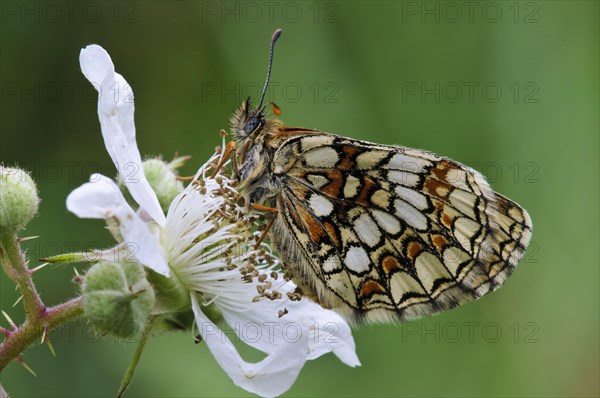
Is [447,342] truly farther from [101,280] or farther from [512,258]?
[101,280]

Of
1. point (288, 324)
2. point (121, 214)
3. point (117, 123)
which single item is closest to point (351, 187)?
point (288, 324)

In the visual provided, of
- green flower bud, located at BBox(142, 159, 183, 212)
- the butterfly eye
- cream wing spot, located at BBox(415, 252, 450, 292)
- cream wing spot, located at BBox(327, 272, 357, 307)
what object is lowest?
cream wing spot, located at BBox(327, 272, 357, 307)

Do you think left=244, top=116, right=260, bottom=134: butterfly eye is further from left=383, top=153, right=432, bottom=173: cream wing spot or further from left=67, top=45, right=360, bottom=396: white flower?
left=383, top=153, right=432, bottom=173: cream wing spot

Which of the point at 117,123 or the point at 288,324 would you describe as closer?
the point at 117,123

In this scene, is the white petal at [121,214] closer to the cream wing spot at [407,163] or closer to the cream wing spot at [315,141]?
the cream wing spot at [315,141]

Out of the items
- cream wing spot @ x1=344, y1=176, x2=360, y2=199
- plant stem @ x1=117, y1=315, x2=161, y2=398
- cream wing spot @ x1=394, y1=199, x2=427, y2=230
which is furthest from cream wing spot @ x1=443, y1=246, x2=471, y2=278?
plant stem @ x1=117, y1=315, x2=161, y2=398

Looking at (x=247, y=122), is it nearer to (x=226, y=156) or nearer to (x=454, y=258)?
(x=226, y=156)

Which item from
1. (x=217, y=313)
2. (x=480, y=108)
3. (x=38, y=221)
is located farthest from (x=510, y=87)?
(x=38, y=221)

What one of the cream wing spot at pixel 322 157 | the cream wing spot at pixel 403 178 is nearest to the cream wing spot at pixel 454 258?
the cream wing spot at pixel 403 178
